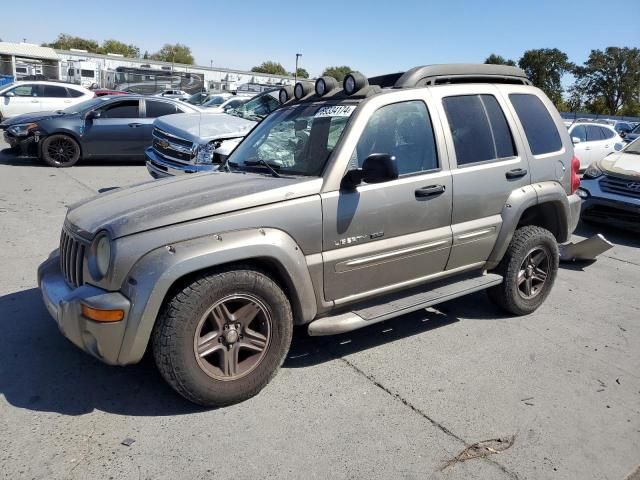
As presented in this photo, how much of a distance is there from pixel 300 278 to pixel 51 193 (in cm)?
713

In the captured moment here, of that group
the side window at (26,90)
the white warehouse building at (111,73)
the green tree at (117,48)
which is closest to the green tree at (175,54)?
the green tree at (117,48)

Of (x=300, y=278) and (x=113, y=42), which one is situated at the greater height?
(x=113, y=42)

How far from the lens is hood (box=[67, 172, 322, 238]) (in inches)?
116

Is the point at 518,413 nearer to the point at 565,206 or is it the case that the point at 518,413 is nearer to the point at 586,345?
the point at 586,345

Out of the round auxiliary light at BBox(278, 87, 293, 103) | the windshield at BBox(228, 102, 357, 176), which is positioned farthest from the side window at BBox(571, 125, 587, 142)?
the windshield at BBox(228, 102, 357, 176)

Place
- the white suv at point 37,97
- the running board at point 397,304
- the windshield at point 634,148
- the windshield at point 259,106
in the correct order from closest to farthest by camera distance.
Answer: the running board at point 397,304 → the windshield at point 634,148 → the windshield at point 259,106 → the white suv at point 37,97

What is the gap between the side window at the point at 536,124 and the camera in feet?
14.8

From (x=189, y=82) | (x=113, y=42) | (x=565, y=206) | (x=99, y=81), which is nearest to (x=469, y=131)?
(x=565, y=206)

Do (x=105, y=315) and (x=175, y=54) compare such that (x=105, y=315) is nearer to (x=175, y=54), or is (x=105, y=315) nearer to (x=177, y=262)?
(x=177, y=262)

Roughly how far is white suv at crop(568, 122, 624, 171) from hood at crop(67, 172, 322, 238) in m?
11.3

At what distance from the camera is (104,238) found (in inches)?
115

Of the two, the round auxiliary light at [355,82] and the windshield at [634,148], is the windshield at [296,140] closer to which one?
the round auxiliary light at [355,82]

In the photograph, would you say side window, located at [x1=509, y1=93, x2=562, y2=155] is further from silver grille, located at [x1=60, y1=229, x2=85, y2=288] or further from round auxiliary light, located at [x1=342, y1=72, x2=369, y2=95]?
silver grille, located at [x1=60, y1=229, x2=85, y2=288]

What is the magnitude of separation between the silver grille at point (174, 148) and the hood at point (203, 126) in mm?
80
